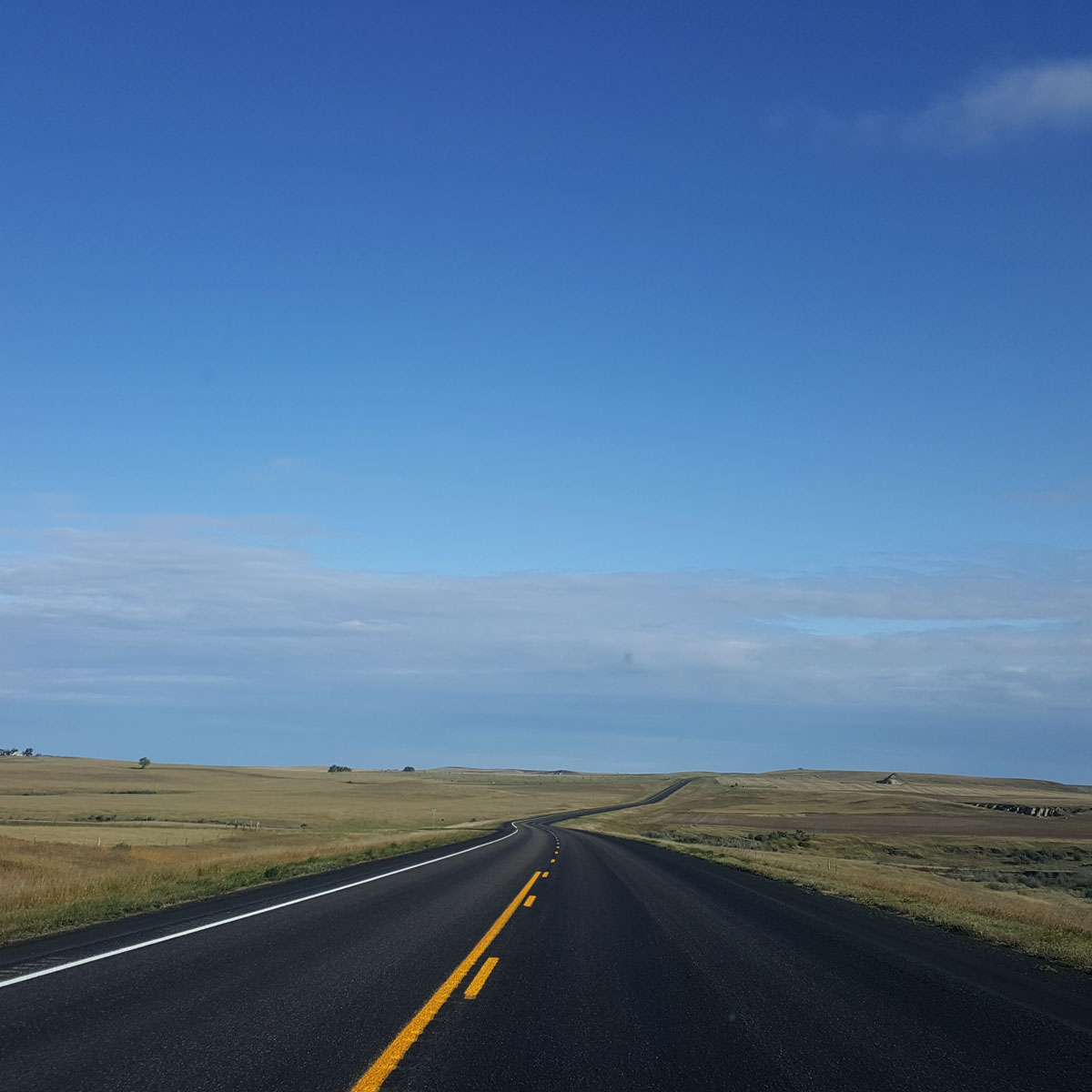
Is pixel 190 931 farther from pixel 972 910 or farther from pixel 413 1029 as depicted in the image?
pixel 972 910

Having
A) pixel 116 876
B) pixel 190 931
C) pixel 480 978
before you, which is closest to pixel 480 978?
pixel 480 978

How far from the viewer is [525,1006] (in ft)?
26.3

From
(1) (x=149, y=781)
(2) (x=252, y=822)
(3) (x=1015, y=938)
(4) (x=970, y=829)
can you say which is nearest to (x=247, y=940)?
(3) (x=1015, y=938)

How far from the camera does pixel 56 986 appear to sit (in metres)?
8.20

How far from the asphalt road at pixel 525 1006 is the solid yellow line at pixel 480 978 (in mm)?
51

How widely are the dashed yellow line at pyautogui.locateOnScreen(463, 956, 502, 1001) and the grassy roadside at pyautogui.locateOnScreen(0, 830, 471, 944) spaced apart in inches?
234

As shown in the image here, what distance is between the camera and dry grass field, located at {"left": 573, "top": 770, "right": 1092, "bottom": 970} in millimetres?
16281

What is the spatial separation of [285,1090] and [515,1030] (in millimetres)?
2103

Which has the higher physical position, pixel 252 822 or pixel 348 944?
pixel 348 944

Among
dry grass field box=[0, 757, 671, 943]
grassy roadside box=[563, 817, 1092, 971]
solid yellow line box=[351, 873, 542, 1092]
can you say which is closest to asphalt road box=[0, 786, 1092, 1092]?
solid yellow line box=[351, 873, 542, 1092]

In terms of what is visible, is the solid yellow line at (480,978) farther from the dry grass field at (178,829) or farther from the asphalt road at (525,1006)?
the dry grass field at (178,829)

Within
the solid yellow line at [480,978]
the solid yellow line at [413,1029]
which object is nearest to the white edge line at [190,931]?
the solid yellow line at [413,1029]

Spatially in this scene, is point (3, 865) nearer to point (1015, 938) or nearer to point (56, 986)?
point (56, 986)

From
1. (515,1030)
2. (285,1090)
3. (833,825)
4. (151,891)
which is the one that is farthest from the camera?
(833,825)
